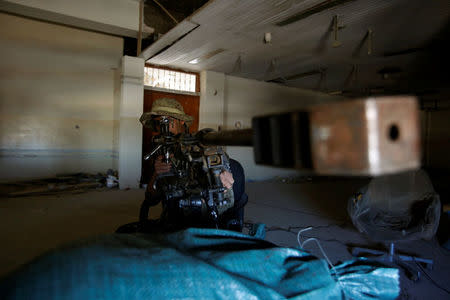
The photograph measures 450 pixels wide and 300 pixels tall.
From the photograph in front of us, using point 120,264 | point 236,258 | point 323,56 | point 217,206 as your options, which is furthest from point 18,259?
point 323,56

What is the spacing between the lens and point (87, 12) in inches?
179

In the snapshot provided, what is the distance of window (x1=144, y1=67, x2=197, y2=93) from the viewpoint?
212 inches

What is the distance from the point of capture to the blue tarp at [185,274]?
2.10 ft

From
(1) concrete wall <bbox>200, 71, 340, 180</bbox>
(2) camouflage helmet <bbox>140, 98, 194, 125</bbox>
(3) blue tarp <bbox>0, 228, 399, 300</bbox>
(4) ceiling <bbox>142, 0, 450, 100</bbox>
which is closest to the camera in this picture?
(3) blue tarp <bbox>0, 228, 399, 300</bbox>

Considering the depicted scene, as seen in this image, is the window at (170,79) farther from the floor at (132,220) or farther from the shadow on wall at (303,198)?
the shadow on wall at (303,198)

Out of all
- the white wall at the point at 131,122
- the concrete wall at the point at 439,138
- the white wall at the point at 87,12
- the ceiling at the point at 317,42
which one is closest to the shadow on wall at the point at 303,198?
the white wall at the point at 131,122

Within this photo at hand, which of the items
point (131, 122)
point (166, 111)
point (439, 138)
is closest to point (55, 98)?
point (131, 122)

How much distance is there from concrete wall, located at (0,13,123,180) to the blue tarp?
5086 millimetres

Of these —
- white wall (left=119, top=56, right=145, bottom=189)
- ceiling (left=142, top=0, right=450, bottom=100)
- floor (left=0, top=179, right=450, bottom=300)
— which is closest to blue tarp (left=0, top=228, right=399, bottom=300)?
floor (left=0, top=179, right=450, bottom=300)

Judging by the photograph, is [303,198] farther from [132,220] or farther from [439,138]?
[439,138]

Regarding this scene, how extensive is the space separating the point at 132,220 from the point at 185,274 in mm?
2637

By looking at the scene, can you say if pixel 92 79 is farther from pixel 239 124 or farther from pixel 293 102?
pixel 293 102

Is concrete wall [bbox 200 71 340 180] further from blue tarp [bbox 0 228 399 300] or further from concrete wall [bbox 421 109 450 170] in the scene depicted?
blue tarp [bbox 0 228 399 300]

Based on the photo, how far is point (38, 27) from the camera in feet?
16.0
